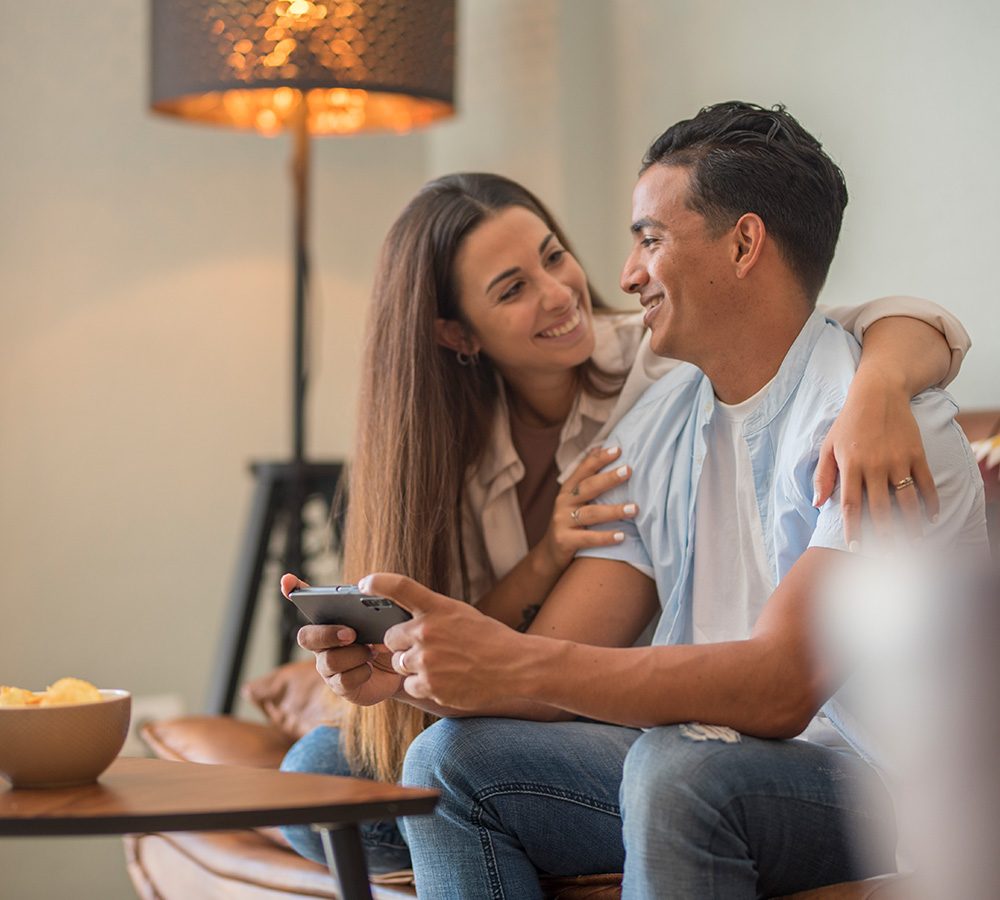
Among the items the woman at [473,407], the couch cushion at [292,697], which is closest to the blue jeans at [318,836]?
the woman at [473,407]

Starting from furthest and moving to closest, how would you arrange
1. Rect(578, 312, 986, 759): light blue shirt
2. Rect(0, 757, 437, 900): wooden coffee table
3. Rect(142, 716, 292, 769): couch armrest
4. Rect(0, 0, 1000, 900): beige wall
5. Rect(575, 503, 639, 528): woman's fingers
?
Rect(0, 0, 1000, 900): beige wall, Rect(142, 716, 292, 769): couch armrest, Rect(575, 503, 639, 528): woman's fingers, Rect(578, 312, 986, 759): light blue shirt, Rect(0, 757, 437, 900): wooden coffee table

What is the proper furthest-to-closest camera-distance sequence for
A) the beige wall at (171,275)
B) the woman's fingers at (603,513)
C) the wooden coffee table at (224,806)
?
the beige wall at (171,275) < the woman's fingers at (603,513) < the wooden coffee table at (224,806)

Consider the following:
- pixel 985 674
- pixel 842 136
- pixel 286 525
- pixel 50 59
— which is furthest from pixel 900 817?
pixel 50 59

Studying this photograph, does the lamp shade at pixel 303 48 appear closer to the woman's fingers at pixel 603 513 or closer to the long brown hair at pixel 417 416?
the long brown hair at pixel 417 416

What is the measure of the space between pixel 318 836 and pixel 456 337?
66 centimetres

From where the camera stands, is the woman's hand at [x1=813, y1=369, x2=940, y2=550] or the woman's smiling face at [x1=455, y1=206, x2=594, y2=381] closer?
the woman's hand at [x1=813, y1=369, x2=940, y2=550]

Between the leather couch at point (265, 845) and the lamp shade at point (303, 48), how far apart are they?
40.3 inches

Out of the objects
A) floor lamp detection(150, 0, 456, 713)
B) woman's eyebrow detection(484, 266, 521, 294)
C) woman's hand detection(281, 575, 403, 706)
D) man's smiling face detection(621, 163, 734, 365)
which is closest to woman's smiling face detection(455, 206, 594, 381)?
woman's eyebrow detection(484, 266, 521, 294)

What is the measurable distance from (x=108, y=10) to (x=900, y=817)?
227 centimetres

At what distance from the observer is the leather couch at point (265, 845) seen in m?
1.09

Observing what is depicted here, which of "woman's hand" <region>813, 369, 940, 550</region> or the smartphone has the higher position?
"woman's hand" <region>813, 369, 940, 550</region>

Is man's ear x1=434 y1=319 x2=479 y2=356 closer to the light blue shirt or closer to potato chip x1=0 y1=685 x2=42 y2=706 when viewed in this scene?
the light blue shirt

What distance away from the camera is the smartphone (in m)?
0.96

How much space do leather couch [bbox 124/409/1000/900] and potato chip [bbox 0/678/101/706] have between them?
490 millimetres
